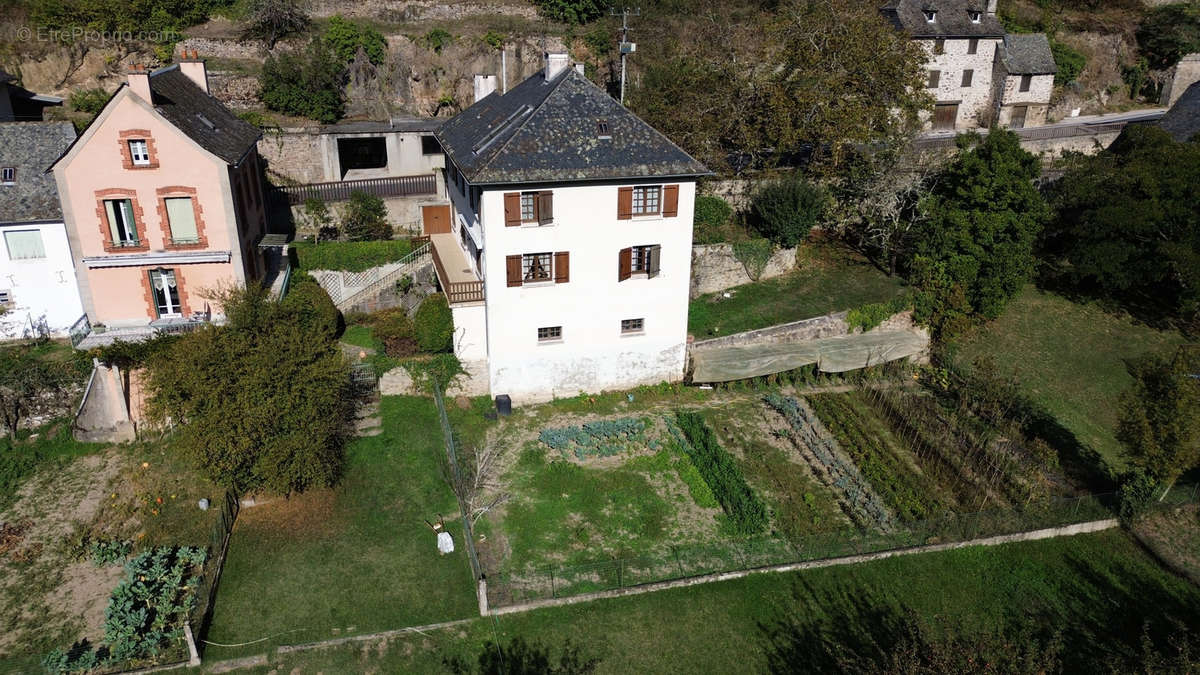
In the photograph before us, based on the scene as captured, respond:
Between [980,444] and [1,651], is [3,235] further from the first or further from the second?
[980,444]

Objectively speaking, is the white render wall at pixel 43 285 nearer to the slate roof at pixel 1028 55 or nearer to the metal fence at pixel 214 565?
the metal fence at pixel 214 565

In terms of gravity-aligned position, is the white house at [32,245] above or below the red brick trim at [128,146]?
below

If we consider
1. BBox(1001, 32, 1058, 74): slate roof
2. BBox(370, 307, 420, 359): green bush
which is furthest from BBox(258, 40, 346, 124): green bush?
BBox(1001, 32, 1058, 74): slate roof

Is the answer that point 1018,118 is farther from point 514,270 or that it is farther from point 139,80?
point 139,80

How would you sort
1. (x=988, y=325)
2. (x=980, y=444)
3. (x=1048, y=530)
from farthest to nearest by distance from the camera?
(x=988, y=325) < (x=980, y=444) < (x=1048, y=530)

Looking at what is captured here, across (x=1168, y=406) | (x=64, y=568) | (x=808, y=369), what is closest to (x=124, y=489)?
(x=64, y=568)

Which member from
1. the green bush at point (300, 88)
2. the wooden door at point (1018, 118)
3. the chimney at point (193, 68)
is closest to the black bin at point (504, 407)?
the chimney at point (193, 68)

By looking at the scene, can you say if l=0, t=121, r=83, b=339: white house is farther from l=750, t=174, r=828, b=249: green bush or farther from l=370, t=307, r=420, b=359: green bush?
l=750, t=174, r=828, b=249: green bush
